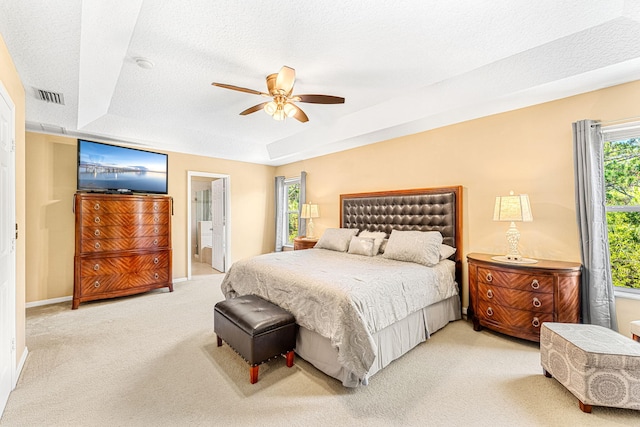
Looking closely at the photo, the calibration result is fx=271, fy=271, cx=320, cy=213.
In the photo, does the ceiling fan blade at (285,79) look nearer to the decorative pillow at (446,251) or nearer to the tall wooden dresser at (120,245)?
the decorative pillow at (446,251)

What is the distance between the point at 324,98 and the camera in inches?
107

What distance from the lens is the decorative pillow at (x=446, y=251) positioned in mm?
3369

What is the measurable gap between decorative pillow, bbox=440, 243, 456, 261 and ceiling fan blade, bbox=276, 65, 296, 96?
2.58 meters

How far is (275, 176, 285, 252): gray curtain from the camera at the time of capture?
648 centimetres

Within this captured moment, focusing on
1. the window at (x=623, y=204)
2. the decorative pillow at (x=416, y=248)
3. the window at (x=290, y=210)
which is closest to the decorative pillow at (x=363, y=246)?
the decorative pillow at (x=416, y=248)

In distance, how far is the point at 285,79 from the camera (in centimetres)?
242

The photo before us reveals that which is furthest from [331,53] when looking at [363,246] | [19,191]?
[19,191]

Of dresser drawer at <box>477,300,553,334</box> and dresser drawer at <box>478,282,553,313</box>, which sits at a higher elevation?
dresser drawer at <box>478,282,553,313</box>

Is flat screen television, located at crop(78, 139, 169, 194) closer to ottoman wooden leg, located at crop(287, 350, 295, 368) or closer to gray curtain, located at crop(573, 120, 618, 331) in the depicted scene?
ottoman wooden leg, located at crop(287, 350, 295, 368)

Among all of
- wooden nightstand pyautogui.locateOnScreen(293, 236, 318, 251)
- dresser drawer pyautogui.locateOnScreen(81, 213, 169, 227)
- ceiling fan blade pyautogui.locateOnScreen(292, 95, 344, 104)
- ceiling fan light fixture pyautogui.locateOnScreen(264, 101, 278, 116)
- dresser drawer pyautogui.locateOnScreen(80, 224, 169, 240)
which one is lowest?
wooden nightstand pyautogui.locateOnScreen(293, 236, 318, 251)

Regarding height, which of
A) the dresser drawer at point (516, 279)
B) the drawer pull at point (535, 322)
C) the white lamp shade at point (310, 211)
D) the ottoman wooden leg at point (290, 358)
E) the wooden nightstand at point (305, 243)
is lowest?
the ottoman wooden leg at point (290, 358)

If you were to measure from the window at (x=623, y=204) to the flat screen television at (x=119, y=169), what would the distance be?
6.00 metres

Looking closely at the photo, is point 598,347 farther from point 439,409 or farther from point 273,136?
point 273,136

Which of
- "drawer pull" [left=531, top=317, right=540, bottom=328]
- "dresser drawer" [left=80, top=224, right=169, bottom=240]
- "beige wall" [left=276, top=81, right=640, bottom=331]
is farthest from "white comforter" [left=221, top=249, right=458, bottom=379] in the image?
"dresser drawer" [left=80, top=224, right=169, bottom=240]
